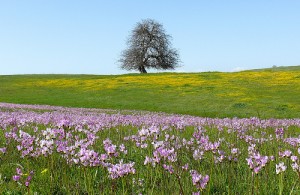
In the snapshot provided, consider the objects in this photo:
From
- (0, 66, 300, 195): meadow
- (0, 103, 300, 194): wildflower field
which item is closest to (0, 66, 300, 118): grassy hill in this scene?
(0, 66, 300, 195): meadow

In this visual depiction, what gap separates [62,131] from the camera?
5.09 meters

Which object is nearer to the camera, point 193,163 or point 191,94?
point 193,163

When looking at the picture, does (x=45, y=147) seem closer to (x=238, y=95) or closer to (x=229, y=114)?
(x=229, y=114)

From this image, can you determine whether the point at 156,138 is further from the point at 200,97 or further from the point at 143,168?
the point at 200,97

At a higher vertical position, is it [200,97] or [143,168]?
[143,168]

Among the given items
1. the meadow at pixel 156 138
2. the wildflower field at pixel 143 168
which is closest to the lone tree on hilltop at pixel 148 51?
the meadow at pixel 156 138

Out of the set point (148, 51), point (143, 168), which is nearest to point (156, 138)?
point (143, 168)

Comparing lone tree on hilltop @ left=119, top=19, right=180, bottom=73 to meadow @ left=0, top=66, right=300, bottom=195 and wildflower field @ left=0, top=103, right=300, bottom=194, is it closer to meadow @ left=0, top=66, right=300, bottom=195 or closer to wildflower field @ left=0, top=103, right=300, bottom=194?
meadow @ left=0, top=66, right=300, bottom=195

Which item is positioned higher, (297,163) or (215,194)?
(297,163)

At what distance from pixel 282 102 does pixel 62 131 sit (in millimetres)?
29112

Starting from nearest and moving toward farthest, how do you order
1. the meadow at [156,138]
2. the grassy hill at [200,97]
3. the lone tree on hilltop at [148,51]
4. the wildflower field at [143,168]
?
the wildflower field at [143,168] < the meadow at [156,138] < the grassy hill at [200,97] < the lone tree on hilltop at [148,51]

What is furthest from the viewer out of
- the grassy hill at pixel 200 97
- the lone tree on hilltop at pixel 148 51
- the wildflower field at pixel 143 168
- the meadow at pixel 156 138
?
the lone tree on hilltop at pixel 148 51

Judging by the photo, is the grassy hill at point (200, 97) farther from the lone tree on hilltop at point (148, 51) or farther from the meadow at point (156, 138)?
the lone tree on hilltop at point (148, 51)

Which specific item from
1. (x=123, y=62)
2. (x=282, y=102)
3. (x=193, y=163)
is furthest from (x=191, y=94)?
(x=123, y=62)
